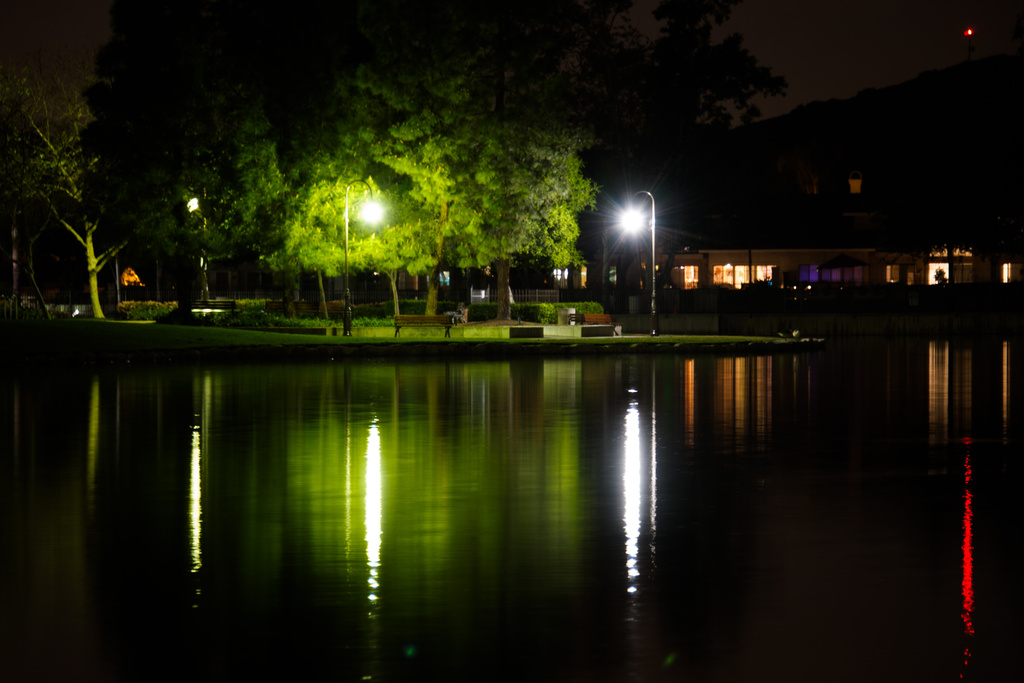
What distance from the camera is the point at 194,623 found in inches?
291

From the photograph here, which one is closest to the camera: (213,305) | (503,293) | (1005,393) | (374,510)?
(374,510)

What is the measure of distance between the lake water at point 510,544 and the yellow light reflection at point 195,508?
0.20 feet

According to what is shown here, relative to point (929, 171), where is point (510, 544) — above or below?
below

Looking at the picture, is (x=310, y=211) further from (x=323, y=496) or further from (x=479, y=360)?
(x=323, y=496)

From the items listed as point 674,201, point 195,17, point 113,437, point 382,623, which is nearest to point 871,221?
point 674,201

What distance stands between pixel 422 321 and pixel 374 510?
3478cm

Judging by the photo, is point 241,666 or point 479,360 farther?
point 479,360

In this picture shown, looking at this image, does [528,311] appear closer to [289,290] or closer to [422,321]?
[422,321]

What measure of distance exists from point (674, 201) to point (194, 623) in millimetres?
64869

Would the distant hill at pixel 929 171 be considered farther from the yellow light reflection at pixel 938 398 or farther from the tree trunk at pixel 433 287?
the tree trunk at pixel 433 287

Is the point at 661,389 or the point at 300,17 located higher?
the point at 300,17

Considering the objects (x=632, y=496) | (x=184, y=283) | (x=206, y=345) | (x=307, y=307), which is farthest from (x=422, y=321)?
(x=632, y=496)

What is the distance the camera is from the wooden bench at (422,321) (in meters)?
45.3

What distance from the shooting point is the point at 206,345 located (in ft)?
120
